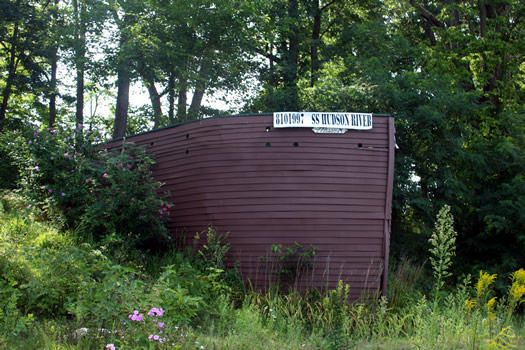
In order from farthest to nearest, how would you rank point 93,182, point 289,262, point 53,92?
point 53,92
point 93,182
point 289,262

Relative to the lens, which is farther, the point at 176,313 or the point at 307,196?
the point at 307,196

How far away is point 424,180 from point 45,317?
9152mm

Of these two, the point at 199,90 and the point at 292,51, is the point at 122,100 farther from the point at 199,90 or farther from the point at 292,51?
the point at 292,51

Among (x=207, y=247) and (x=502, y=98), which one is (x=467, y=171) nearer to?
(x=502, y=98)

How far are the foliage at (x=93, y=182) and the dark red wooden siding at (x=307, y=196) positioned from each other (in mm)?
1032

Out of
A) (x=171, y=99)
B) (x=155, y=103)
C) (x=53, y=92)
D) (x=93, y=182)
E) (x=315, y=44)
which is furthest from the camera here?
(x=53, y=92)


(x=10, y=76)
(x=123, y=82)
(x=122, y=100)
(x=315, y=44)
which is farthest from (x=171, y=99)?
(x=10, y=76)

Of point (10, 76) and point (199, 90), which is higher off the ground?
point (10, 76)

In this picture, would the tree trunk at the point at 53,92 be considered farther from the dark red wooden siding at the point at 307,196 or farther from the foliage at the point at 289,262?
the foliage at the point at 289,262

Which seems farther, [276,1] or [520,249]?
[276,1]

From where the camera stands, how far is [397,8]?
66.4ft

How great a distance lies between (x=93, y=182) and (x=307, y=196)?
11.3ft

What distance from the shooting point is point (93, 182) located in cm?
862

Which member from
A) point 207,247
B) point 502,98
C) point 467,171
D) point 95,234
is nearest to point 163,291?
point 207,247
